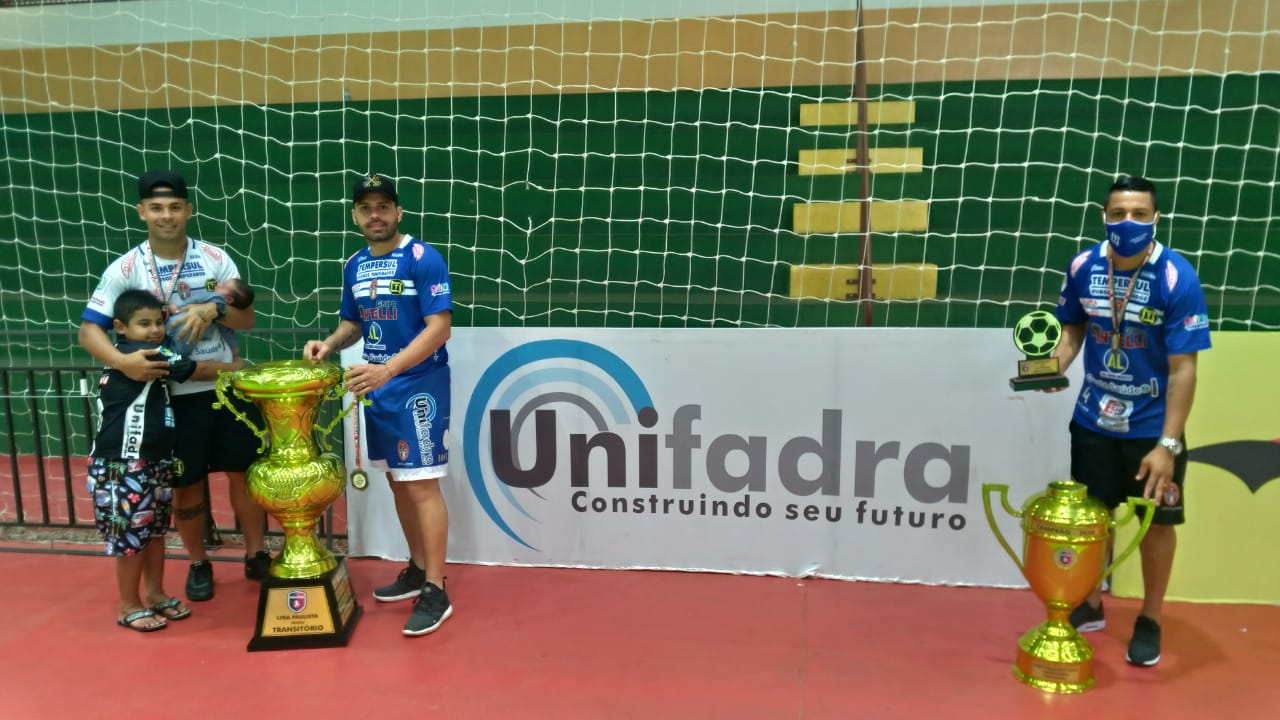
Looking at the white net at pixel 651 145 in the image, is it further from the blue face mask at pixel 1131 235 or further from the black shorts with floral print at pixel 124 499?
the black shorts with floral print at pixel 124 499

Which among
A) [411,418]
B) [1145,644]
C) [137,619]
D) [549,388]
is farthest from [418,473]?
[1145,644]

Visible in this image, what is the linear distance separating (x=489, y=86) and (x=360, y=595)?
3449mm

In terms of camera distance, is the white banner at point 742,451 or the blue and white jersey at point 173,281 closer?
the blue and white jersey at point 173,281

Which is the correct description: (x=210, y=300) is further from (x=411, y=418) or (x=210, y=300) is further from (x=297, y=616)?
(x=297, y=616)

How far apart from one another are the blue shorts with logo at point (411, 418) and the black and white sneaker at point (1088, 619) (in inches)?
91.9

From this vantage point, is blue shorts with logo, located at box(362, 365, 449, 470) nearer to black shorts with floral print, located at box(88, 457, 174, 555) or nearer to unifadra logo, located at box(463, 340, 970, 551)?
unifadra logo, located at box(463, 340, 970, 551)

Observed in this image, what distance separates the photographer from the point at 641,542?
3365 mm

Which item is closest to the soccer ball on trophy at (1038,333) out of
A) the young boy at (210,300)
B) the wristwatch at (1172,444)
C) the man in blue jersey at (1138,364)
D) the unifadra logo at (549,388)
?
the man in blue jersey at (1138,364)

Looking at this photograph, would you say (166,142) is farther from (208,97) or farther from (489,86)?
(489,86)

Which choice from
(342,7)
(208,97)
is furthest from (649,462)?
(208,97)

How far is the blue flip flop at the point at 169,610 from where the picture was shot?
9.69 ft

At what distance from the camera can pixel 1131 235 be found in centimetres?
233

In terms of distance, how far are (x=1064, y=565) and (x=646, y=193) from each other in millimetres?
3508

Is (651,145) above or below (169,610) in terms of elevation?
above
